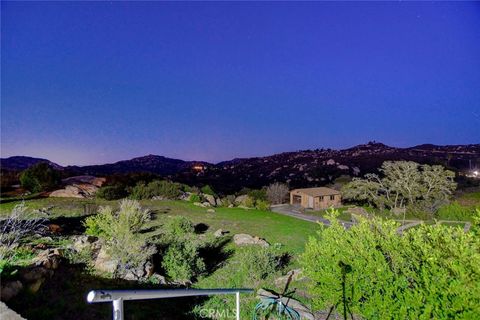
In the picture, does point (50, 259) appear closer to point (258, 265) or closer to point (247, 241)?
point (258, 265)

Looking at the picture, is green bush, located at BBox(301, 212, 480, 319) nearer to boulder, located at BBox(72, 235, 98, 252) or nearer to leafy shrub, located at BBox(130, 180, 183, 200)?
boulder, located at BBox(72, 235, 98, 252)

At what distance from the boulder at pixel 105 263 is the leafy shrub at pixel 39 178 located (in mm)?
15962


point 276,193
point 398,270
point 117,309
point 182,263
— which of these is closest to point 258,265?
point 182,263

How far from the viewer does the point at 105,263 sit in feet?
24.2

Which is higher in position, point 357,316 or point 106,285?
point 106,285

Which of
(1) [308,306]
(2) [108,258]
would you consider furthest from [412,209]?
(2) [108,258]

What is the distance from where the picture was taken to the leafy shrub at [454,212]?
2156 cm

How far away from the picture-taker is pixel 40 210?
14289mm

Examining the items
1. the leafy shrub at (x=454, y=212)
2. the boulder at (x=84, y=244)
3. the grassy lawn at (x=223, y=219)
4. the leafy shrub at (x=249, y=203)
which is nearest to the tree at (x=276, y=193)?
the leafy shrub at (x=249, y=203)

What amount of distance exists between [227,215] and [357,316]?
11.7m

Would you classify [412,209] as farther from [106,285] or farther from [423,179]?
[106,285]

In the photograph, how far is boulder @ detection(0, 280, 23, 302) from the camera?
4.41 metres

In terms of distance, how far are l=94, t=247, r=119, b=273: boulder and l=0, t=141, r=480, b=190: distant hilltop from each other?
30.3 meters

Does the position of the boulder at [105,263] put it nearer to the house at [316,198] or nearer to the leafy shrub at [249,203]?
the leafy shrub at [249,203]
